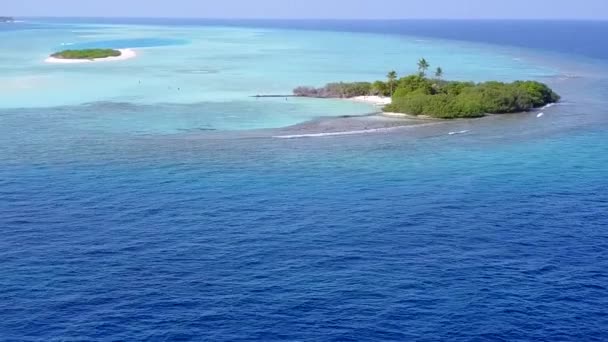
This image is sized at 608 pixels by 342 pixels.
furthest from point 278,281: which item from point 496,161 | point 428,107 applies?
point 428,107

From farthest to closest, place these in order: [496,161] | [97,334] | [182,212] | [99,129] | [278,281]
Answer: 1. [99,129]
2. [496,161]
3. [182,212]
4. [278,281]
5. [97,334]

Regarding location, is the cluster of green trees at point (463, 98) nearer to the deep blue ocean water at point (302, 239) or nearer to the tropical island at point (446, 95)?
the tropical island at point (446, 95)

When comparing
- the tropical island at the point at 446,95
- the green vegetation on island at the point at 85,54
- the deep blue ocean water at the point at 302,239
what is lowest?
the deep blue ocean water at the point at 302,239

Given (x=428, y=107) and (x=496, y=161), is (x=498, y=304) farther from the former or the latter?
(x=428, y=107)

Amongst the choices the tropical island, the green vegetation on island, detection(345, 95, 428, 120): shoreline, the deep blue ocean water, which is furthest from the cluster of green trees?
the green vegetation on island

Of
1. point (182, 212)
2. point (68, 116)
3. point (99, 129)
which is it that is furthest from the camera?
point (68, 116)

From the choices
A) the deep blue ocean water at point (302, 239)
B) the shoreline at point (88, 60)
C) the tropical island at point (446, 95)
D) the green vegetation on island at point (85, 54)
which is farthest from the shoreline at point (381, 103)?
the green vegetation on island at point (85, 54)
